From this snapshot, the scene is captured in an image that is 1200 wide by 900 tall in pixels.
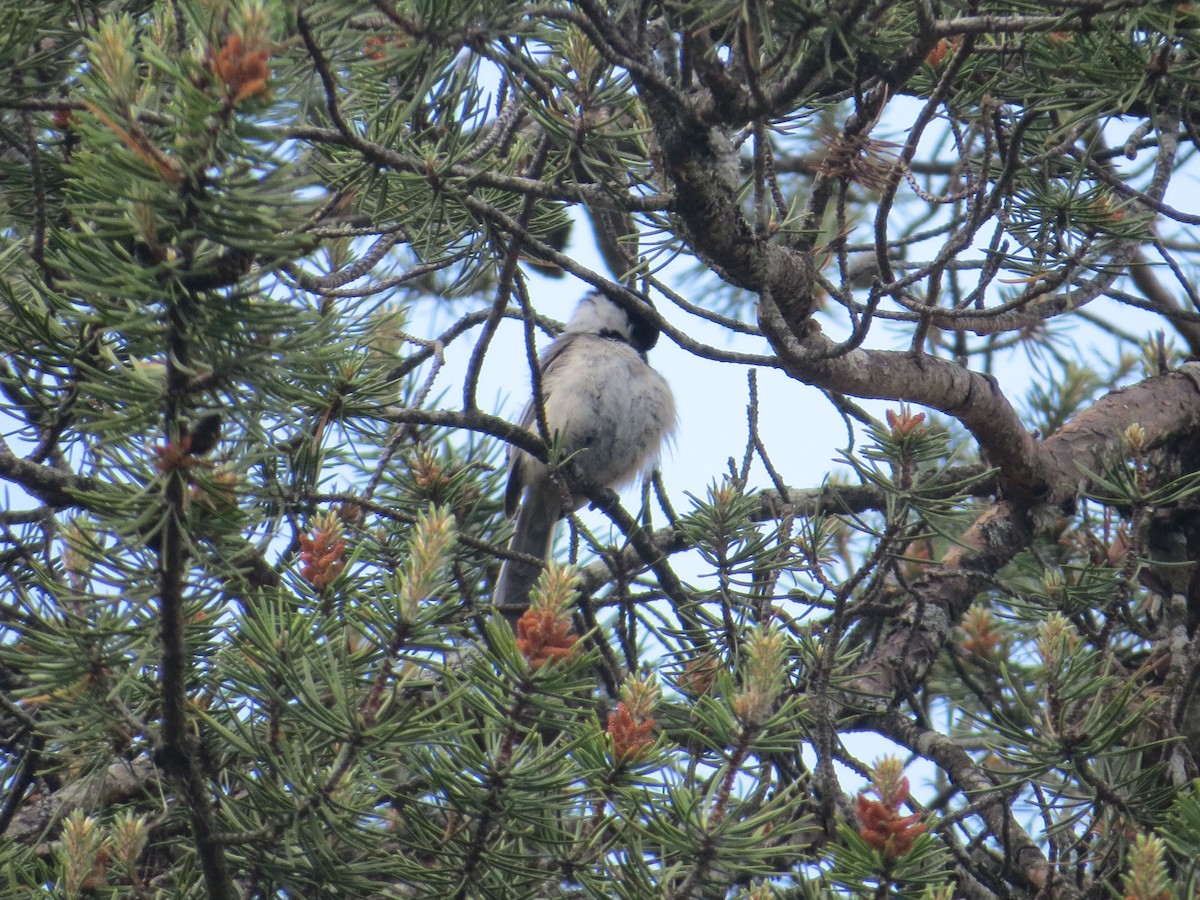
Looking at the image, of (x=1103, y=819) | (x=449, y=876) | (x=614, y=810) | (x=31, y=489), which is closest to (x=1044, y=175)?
(x=1103, y=819)

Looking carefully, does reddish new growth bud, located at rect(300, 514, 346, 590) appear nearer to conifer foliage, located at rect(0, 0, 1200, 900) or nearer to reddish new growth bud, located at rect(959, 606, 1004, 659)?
conifer foliage, located at rect(0, 0, 1200, 900)

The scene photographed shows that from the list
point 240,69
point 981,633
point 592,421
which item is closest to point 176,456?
point 240,69

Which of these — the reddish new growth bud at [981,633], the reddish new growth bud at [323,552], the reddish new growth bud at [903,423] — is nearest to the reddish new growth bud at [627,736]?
the reddish new growth bud at [323,552]

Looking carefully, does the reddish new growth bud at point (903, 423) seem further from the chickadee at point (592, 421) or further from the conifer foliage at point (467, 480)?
the chickadee at point (592, 421)

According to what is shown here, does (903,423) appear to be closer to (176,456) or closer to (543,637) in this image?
(543,637)

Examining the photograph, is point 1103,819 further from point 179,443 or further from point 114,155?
point 114,155

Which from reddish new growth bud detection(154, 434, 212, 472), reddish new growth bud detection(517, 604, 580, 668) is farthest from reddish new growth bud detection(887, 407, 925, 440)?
reddish new growth bud detection(154, 434, 212, 472)

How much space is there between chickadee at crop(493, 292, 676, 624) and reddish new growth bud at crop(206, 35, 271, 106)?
9.85 ft

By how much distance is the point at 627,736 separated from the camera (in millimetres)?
1524

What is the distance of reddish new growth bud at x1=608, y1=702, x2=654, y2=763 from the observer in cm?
152

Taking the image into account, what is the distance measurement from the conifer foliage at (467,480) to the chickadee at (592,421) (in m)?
1.34

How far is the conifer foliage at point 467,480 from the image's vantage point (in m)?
1.30

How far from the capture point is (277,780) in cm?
159

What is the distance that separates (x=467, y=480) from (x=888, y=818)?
1.66 meters
